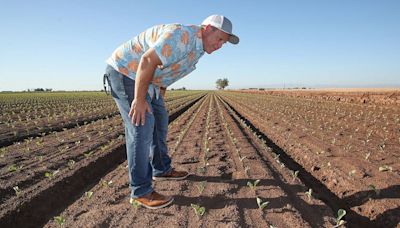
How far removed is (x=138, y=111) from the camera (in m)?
3.18

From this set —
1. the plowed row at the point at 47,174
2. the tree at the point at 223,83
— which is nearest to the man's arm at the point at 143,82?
the plowed row at the point at 47,174

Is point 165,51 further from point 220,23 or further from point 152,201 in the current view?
point 152,201

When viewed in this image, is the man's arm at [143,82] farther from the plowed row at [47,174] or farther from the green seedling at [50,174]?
the green seedling at [50,174]

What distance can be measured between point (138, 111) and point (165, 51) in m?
0.67

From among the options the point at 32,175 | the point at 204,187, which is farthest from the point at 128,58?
the point at 32,175

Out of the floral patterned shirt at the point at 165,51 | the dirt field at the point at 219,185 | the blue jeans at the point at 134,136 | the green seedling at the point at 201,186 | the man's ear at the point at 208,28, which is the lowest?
the dirt field at the point at 219,185

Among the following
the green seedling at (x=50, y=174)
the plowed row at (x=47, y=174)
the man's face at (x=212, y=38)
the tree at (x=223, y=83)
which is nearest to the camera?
the man's face at (x=212, y=38)

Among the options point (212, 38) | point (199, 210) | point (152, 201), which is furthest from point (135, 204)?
point (212, 38)

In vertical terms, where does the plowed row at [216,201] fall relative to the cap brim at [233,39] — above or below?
below

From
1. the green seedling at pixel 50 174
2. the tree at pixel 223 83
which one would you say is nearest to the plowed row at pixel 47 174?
the green seedling at pixel 50 174

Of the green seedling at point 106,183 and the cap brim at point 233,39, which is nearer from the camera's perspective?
the cap brim at point 233,39

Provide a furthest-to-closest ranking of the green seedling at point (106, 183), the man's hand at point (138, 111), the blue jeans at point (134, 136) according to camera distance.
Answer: the green seedling at point (106, 183)
the blue jeans at point (134, 136)
the man's hand at point (138, 111)

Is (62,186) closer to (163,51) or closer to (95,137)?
(163,51)

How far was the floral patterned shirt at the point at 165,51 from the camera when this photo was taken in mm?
3006
